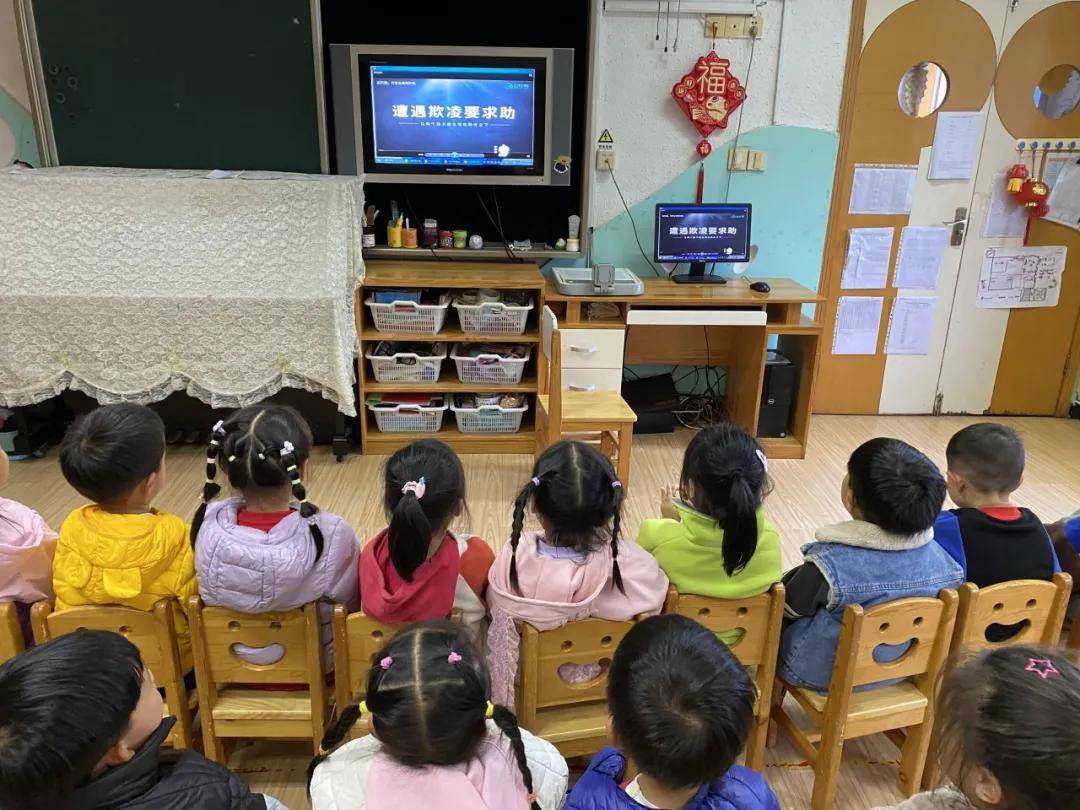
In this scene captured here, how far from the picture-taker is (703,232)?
3.59 metres

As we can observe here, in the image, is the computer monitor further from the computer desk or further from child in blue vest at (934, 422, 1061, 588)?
child in blue vest at (934, 422, 1061, 588)

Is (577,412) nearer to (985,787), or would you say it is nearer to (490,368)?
(490,368)

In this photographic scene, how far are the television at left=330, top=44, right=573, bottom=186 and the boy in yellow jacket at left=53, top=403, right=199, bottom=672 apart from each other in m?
2.16

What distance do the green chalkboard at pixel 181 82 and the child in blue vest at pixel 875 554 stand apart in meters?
2.87

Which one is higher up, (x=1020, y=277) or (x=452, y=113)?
(x=452, y=113)

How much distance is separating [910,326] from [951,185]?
0.71m

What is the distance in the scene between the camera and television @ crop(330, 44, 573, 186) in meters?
3.36

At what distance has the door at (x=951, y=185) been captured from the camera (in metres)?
3.61

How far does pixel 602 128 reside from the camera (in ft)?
12.1

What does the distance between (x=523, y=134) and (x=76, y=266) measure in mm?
1922

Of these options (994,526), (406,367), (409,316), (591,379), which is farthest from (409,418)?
(994,526)

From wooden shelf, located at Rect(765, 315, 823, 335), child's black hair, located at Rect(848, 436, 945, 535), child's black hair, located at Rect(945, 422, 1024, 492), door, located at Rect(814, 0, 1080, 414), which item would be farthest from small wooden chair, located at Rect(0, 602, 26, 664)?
door, located at Rect(814, 0, 1080, 414)

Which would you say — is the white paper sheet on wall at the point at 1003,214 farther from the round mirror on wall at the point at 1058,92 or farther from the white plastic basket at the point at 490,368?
the white plastic basket at the point at 490,368

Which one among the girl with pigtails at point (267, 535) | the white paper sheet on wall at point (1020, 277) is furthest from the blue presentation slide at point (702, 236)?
the girl with pigtails at point (267, 535)
